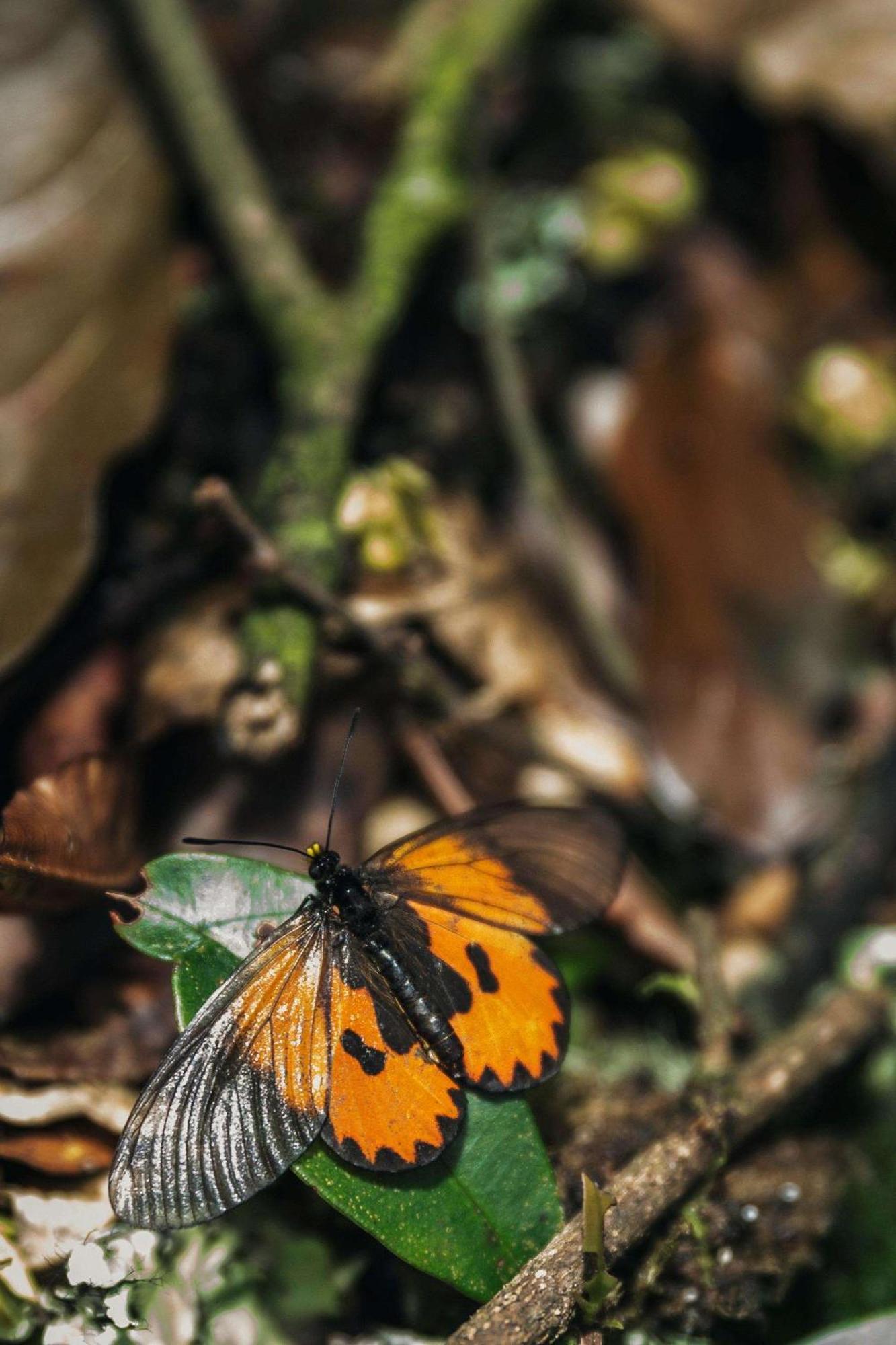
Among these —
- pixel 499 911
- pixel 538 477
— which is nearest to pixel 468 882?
pixel 499 911

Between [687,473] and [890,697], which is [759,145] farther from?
[890,697]

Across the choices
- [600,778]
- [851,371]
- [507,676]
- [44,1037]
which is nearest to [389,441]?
[507,676]

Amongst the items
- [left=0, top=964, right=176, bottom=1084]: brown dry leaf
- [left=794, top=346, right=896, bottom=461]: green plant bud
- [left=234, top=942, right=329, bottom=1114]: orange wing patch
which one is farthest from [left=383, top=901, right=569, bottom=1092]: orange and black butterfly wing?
[left=794, top=346, right=896, bottom=461]: green plant bud

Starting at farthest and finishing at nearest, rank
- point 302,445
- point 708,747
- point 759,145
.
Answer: point 759,145 < point 708,747 < point 302,445

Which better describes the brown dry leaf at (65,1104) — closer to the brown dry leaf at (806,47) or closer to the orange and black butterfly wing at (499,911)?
the orange and black butterfly wing at (499,911)

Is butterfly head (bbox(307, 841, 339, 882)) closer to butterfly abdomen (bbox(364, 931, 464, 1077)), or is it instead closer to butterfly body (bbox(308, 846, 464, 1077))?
butterfly body (bbox(308, 846, 464, 1077))
